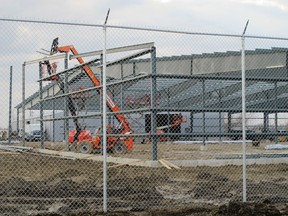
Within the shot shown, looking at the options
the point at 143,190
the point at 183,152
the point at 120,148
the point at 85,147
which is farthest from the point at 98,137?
the point at 143,190

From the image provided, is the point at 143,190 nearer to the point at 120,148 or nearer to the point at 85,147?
the point at 120,148

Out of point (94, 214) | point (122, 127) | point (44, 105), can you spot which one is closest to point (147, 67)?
point (44, 105)

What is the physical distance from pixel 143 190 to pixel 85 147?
8.82 m

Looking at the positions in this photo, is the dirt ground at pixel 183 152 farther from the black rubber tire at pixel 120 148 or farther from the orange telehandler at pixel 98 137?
the orange telehandler at pixel 98 137

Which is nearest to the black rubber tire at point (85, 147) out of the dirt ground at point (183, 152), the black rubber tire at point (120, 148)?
the black rubber tire at point (120, 148)

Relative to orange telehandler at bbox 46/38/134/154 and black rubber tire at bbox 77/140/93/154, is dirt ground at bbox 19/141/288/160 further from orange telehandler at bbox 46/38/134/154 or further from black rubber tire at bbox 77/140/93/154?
black rubber tire at bbox 77/140/93/154

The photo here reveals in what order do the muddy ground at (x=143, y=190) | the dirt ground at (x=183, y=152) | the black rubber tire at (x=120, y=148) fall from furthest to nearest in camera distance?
1. the black rubber tire at (x=120, y=148)
2. the dirt ground at (x=183, y=152)
3. the muddy ground at (x=143, y=190)

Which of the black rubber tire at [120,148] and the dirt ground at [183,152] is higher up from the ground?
the black rubber tire at [120,148]

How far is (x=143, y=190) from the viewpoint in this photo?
9852 millimetres

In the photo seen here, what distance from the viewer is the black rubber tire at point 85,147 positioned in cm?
1820

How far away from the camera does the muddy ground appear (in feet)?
24.9

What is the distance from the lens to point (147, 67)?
81.5ft

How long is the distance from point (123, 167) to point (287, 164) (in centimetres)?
527

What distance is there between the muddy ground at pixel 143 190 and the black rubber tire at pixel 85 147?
10.2 ft
